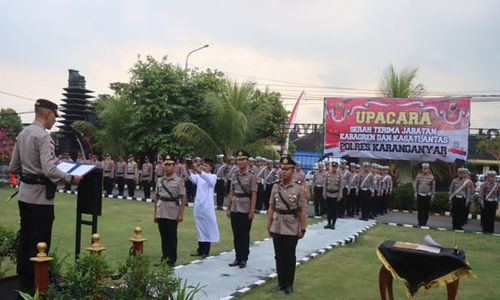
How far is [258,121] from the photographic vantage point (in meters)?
20.4

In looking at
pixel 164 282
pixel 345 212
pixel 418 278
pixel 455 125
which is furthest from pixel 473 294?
pixel 455 125

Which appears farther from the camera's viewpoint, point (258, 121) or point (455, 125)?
point (258, 121)

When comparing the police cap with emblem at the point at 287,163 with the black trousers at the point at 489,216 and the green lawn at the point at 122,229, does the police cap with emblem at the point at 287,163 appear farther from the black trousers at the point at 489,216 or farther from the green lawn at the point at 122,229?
the black trousers at the point at 489,216

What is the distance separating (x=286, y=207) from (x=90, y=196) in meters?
2.37

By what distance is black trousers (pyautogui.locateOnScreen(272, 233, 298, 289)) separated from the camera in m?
6.18

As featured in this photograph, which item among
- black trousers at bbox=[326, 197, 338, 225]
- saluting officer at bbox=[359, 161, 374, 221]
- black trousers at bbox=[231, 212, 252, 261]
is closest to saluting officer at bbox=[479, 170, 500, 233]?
saluting officer at bbox=[359, 161, 374, 221]

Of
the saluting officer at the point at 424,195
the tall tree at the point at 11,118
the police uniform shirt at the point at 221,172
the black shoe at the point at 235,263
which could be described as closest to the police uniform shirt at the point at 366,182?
the saluting officer at the point at 424,195

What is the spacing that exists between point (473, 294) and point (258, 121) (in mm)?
14465

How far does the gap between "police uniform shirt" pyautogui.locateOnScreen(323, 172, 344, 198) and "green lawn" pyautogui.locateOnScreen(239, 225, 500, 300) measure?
1.75 meters

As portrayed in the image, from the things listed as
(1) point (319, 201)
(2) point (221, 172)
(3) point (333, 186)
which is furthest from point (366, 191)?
(2) point (221, 172)

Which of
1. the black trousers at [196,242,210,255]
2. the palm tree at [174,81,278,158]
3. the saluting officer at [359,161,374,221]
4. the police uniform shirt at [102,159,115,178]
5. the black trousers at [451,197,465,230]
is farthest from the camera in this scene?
the palm tree at [174,81,278,158]

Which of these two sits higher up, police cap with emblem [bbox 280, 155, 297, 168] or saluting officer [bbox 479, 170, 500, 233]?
police cap with emblem [bbox 280, 155, 297, 168]

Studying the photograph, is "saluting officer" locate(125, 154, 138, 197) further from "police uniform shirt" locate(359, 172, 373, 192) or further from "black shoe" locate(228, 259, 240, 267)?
"black shoe" locate(228, 259, 240, 267)

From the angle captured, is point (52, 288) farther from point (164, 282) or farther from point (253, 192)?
point (253, 192)
